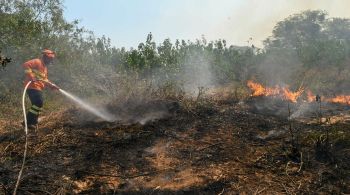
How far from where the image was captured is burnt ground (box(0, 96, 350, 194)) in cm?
484

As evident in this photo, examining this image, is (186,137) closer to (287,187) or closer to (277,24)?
(287,187)

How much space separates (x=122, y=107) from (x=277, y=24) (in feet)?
89.1

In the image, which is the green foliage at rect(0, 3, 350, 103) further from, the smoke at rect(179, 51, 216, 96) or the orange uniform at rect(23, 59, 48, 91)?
the orange uniform at rect(23, 59, 48, 91)

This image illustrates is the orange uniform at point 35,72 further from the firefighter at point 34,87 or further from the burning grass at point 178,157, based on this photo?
the burning grass at point 178,157

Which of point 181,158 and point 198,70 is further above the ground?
point 198,70

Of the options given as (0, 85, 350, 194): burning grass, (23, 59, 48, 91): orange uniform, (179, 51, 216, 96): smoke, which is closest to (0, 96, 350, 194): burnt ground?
(0, 85, 350, 194): burning grass

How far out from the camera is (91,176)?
5250mm

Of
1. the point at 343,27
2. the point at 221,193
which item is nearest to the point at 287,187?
the point at 221,193

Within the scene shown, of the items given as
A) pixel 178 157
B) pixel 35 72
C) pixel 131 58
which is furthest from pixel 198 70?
pixel 178 157

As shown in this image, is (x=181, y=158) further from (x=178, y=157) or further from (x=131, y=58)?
(x=131, y=58)

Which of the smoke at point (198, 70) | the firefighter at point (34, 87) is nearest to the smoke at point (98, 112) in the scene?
the firefighter at point (34, 87)

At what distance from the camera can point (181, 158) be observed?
5879mm

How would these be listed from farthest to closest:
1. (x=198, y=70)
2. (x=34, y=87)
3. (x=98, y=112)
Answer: (x=198, y=70) → (x=98, y=112) → (x=34, y=87)

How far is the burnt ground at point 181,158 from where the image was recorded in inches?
191
